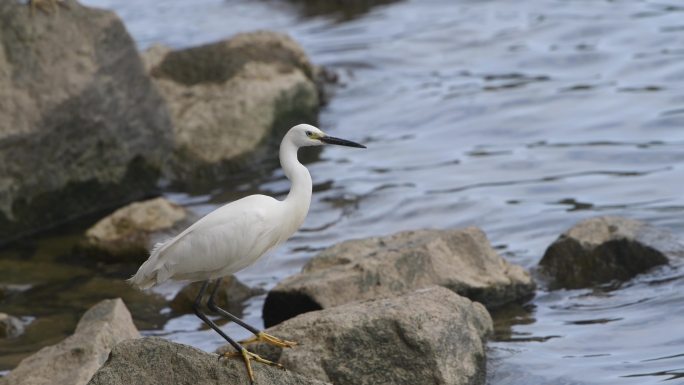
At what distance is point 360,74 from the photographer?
55.0ft

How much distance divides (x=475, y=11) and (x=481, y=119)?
18.0ft

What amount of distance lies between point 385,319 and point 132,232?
4.30 metres

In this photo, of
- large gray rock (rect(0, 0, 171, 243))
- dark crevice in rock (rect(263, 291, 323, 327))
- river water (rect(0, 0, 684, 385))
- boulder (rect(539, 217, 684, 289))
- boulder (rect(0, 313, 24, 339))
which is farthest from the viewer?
large gray rock (rect(0, 0, 171, 243))

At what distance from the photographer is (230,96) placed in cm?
1309

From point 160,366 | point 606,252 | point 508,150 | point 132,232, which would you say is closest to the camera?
point 160,366

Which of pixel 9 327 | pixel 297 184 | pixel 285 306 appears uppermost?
pixel 297 184

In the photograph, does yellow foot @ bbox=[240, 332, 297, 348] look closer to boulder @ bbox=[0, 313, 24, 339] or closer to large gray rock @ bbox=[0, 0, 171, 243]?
boulder @ bbox=[0, 313, 24, 339]

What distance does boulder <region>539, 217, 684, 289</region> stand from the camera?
28.7 ft

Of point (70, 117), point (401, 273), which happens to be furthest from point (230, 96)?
point (401, 273)

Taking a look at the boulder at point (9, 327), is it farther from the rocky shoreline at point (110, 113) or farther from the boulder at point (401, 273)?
the rocky shoreline at point (110, 113)

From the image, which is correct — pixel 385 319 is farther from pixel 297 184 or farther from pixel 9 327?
pixel 9 327

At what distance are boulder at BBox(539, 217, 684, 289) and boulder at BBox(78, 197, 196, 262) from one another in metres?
3.32

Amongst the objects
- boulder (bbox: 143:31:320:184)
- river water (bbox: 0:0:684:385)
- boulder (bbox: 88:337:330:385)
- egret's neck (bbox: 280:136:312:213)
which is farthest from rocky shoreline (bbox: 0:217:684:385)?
boulder (bbox: 143:31:320:184)

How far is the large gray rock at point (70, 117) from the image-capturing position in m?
10.8
